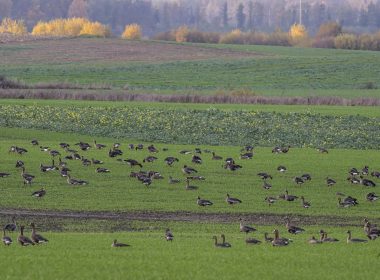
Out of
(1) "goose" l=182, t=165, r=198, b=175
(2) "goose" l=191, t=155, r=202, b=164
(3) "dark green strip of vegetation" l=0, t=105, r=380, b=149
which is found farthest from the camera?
(3) "dark green strip of vegetation" l=0, t=105, r=380, b=149

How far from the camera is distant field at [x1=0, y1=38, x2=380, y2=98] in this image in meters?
105

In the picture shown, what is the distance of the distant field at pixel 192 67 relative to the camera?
105 meters

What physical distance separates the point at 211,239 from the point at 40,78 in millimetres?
83153

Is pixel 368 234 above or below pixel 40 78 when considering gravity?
above

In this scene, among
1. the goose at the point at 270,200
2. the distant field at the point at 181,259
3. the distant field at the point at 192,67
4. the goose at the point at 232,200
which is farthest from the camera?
the distant field at the point at 192,67

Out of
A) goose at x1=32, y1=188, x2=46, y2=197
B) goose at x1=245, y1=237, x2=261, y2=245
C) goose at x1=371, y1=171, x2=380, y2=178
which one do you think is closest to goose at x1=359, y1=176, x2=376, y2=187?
goose at x1=371, y1=171, x2=380, y2=178

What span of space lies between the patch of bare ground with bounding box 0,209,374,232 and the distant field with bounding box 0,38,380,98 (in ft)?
186

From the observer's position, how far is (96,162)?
139 ft

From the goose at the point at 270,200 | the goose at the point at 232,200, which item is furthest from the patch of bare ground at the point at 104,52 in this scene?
the goose at the point at 232,200

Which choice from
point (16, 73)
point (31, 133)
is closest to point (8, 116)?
point (31, 133)

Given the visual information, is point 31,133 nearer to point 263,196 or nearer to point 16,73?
point 263,196

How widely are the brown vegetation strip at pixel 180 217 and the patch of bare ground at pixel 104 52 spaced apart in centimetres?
9868

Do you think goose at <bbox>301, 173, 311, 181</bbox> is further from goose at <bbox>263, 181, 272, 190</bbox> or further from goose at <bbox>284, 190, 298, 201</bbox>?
goose at <bbox>284, 190, 298, 201</bbox>

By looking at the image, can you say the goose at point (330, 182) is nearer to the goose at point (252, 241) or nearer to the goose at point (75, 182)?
the goose at point (75, 182)
